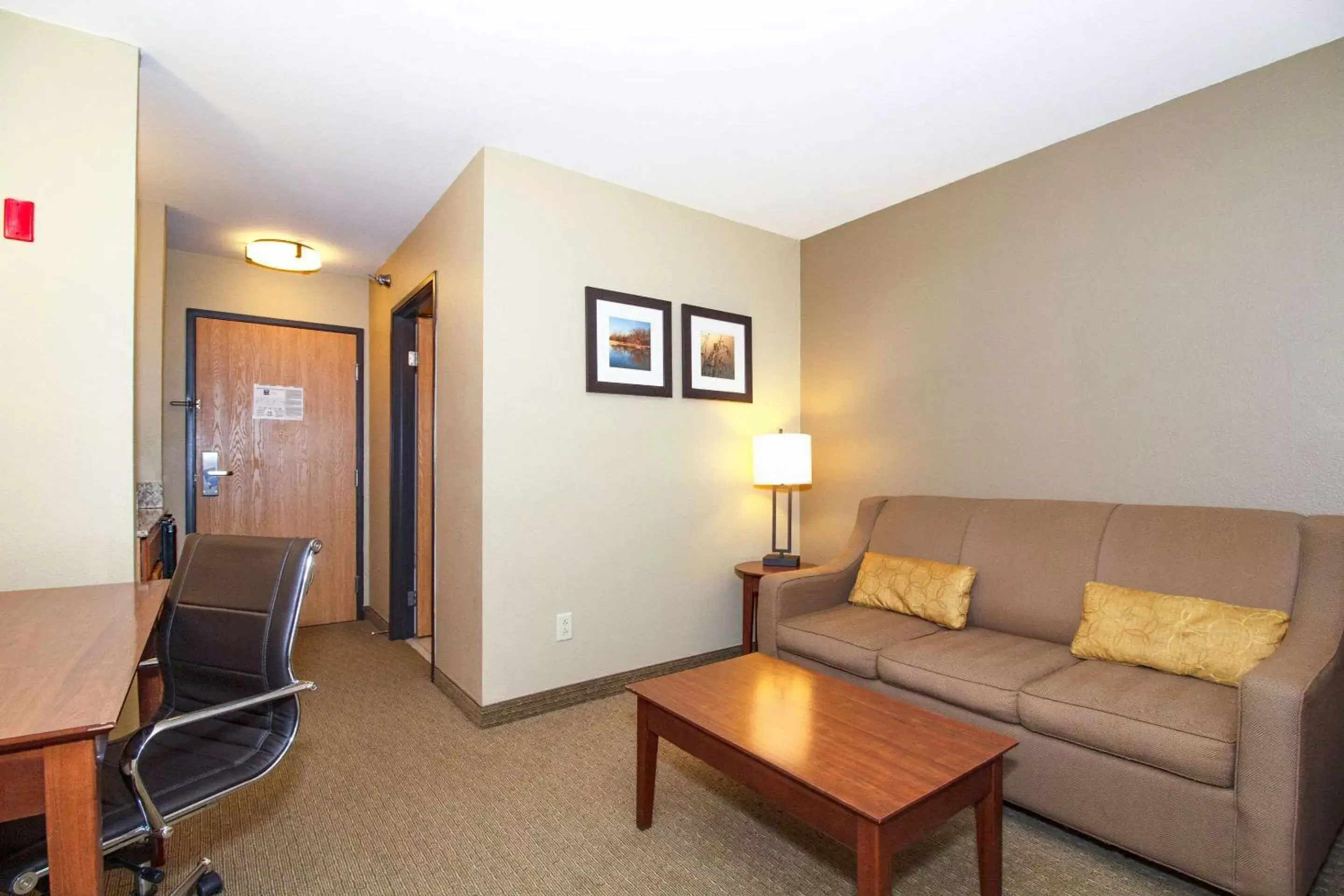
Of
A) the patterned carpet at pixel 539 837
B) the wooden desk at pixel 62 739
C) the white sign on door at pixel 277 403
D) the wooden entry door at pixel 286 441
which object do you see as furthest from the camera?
Answer: the white sign on door at pixel 277 403

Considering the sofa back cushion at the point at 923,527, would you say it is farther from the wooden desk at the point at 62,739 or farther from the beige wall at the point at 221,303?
the beige wall at the point at 221,303

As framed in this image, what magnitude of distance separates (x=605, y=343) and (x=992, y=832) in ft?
7.93

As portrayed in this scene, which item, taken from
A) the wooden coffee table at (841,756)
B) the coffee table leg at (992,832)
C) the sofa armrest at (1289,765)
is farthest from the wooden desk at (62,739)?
the sofa armrest at (1289,765)

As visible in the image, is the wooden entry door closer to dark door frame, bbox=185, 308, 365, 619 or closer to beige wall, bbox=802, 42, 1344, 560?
dark door frame, bbox=185, 308, 365, 619

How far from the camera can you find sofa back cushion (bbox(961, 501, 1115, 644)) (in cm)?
245

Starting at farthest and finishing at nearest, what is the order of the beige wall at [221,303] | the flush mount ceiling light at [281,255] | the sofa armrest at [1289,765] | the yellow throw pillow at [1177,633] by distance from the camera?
the beige wall at [221,303], the flush mount ceiling light at [281,255], the yellow throw pillow at [1177,633], the sofa armrest at [1289,765]

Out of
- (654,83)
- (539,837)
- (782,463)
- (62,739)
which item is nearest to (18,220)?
(62,739)

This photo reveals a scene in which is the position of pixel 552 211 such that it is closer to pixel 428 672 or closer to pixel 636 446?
pixel 636 446

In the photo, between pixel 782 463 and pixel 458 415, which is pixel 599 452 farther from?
pixel 782 463

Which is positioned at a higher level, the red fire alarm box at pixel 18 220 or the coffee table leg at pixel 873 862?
the red fire alarm box at pixel 18 220

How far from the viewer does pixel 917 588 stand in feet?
9.14

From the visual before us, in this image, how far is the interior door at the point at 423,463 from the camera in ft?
13.3

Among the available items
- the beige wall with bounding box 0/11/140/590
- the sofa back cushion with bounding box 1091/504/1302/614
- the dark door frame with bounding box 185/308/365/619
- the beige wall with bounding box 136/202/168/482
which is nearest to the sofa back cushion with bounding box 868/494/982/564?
the sofa back cushion with bounding box 1091/504/1302/614

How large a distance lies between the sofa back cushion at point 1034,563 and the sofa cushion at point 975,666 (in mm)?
88
